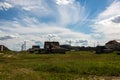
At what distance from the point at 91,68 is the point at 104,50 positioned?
2884 inches

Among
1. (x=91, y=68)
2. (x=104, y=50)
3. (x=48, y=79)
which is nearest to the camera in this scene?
(x=48, y=79)

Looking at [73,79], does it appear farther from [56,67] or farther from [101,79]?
[56,67]

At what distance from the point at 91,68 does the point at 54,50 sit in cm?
7740

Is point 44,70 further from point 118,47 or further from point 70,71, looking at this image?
point 118,47

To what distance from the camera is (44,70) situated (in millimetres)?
41844

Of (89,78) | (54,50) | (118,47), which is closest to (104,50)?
(118,47)

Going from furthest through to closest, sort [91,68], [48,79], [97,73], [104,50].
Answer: [104,50]
[91,68]
[97,73]
[48,79]

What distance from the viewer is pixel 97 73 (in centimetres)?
3759

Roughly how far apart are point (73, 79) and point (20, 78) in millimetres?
6356

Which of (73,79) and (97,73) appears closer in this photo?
(73,79)

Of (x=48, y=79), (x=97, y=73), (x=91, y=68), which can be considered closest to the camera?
(x=48, y=79)

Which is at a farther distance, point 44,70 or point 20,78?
point 44,70

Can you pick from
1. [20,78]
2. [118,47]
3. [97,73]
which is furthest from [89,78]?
[118,47]

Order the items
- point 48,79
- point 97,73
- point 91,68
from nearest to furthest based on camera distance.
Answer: point 48,79, point 97,73, point 91,68
